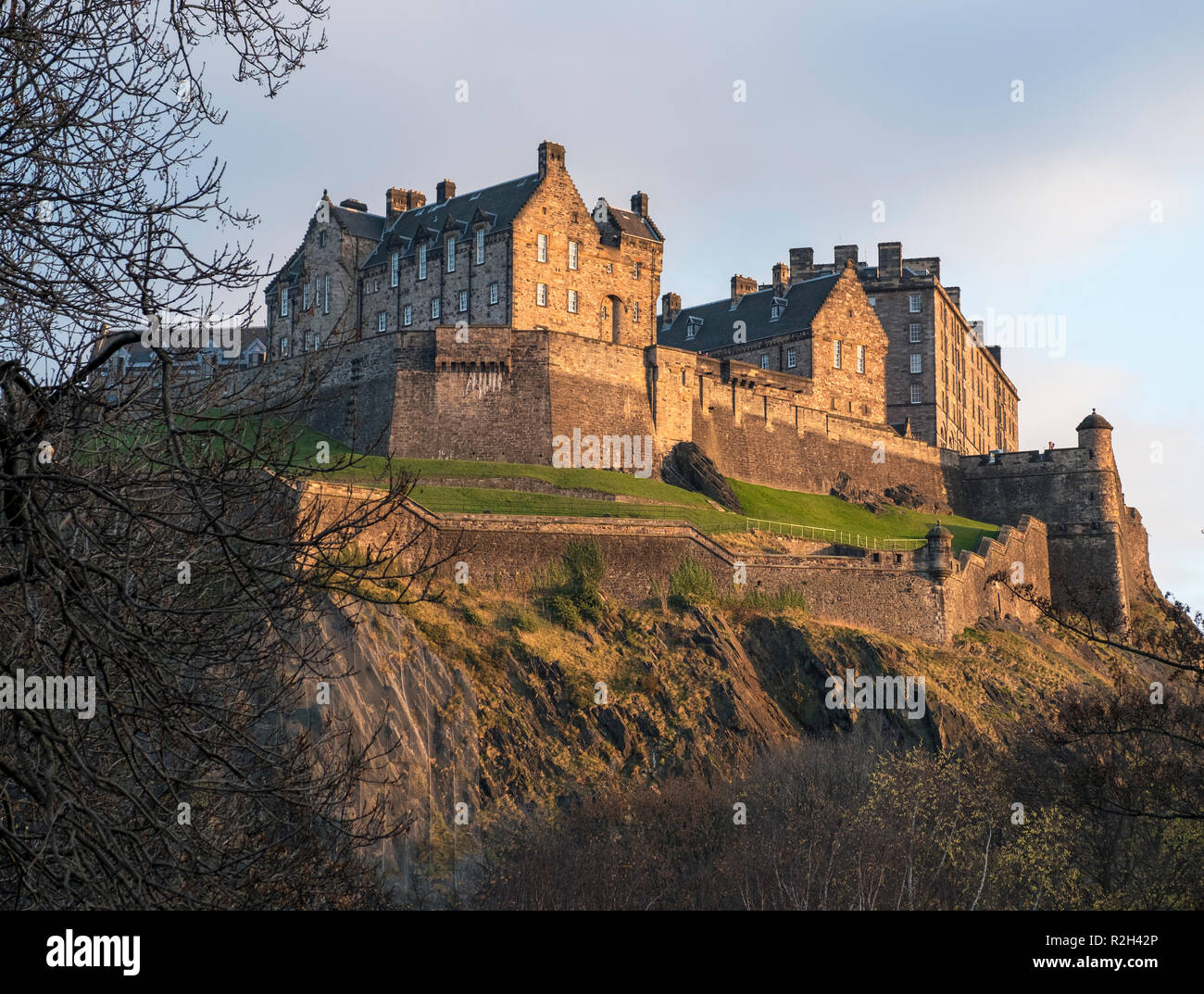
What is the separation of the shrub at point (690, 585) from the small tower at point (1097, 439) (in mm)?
29486

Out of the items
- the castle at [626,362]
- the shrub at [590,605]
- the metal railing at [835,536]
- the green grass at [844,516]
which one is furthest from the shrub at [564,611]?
the green grass at [844,516]

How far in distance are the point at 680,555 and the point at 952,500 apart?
90.1 ft

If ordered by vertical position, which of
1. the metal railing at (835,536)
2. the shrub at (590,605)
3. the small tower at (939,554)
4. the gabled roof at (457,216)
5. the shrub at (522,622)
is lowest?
the shrub at (522,622)

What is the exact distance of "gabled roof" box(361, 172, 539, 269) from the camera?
60.7 meters

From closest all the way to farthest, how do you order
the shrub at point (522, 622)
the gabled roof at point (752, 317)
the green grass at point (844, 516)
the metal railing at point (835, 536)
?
the shrub at point (522, 622)
the metal railing at point (835, 536)
the green grass at point (844, 516)
the gabled roof at point (752, 317)

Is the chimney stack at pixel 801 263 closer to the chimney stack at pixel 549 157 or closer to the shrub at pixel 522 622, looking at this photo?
the chimney stack at pixel 549 157

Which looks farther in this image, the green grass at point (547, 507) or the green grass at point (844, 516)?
the green grass at point (844, 516)

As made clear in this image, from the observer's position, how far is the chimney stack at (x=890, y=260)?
79625 mm

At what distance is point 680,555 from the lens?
46062 mm

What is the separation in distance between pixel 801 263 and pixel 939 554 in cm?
3268

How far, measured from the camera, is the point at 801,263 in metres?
80.5

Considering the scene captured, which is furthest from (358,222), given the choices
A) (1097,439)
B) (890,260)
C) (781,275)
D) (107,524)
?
(107,524)

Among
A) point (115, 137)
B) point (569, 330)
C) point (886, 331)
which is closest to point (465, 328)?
point (569, 330)
